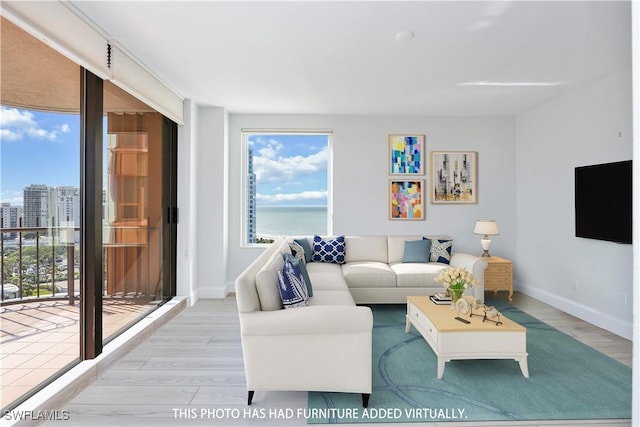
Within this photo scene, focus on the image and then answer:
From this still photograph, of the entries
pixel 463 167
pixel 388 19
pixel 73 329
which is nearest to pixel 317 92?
pixel 388 19

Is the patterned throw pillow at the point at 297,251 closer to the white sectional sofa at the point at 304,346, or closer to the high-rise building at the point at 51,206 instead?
the white sectional sofa at the point at 304,346

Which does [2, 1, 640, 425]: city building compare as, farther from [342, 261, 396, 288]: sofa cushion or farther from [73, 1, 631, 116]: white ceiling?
[342, 261, 396, 288]: sofa cushion

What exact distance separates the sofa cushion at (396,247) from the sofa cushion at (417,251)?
9 cm

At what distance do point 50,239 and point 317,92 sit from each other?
2.94 meters

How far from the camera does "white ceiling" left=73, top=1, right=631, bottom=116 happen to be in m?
2.29

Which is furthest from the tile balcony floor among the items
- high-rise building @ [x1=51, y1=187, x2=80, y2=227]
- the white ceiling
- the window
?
the window

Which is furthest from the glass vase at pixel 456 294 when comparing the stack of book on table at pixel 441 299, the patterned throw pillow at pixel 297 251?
the patterned throw pillow at pixel 297 251

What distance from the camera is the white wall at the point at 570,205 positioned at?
10.9 ft

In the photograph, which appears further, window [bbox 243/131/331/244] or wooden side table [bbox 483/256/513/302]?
window [bbox 243/131/331/244]

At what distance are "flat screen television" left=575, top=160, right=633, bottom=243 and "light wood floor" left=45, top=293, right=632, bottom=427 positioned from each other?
102 cm

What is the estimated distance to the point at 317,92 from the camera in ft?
12.9

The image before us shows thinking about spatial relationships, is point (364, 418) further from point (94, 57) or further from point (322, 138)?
point (322, 138)

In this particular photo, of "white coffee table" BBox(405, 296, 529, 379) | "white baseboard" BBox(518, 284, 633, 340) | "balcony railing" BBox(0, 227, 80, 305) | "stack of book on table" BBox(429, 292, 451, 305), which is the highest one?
"balcony railing" BBox(0, 227, 80, 305)

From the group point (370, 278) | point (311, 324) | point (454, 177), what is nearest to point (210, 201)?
point (370, 278)
